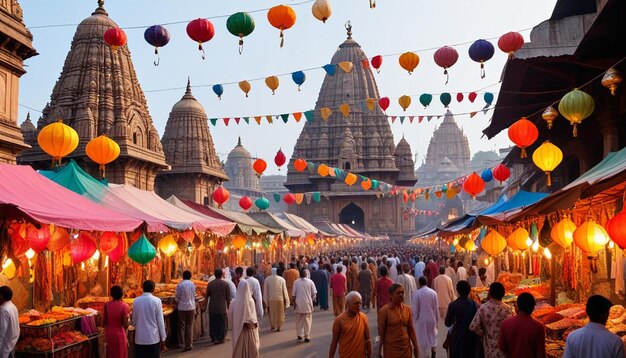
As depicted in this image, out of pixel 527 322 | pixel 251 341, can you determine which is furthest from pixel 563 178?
pixel 527 322

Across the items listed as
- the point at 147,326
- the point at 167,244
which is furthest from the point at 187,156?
the point at 147,326

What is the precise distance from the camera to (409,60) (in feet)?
45.6

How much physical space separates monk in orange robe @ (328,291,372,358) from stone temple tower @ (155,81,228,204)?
30088 mm

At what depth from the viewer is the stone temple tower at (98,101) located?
81.1 ft

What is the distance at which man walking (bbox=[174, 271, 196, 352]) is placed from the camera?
10.9m

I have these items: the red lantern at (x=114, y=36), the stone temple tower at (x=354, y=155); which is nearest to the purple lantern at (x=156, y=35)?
the red lantern at (x=114, y=36)

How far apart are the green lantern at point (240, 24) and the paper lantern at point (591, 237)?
6.48m

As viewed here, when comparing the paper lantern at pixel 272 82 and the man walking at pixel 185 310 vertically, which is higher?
the paper lantern at pixel 272 82

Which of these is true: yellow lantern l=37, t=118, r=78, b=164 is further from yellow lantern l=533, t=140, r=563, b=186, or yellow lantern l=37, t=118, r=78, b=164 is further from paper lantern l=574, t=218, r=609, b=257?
yellow lantern l=533, t=140, r=563, b=186

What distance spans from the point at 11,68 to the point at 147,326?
10.0 m

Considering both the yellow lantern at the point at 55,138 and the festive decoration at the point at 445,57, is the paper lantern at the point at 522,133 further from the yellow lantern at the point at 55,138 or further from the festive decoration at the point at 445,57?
the yellow lantern at the point at 55,138

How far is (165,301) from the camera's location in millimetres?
11344

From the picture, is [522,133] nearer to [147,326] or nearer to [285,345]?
[285,345]

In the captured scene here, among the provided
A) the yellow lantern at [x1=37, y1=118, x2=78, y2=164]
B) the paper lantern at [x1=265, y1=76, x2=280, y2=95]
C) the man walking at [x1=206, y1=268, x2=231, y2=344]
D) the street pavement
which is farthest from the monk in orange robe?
the paper lantern at [x1=265, y1=76, x2=280, y2=95]
